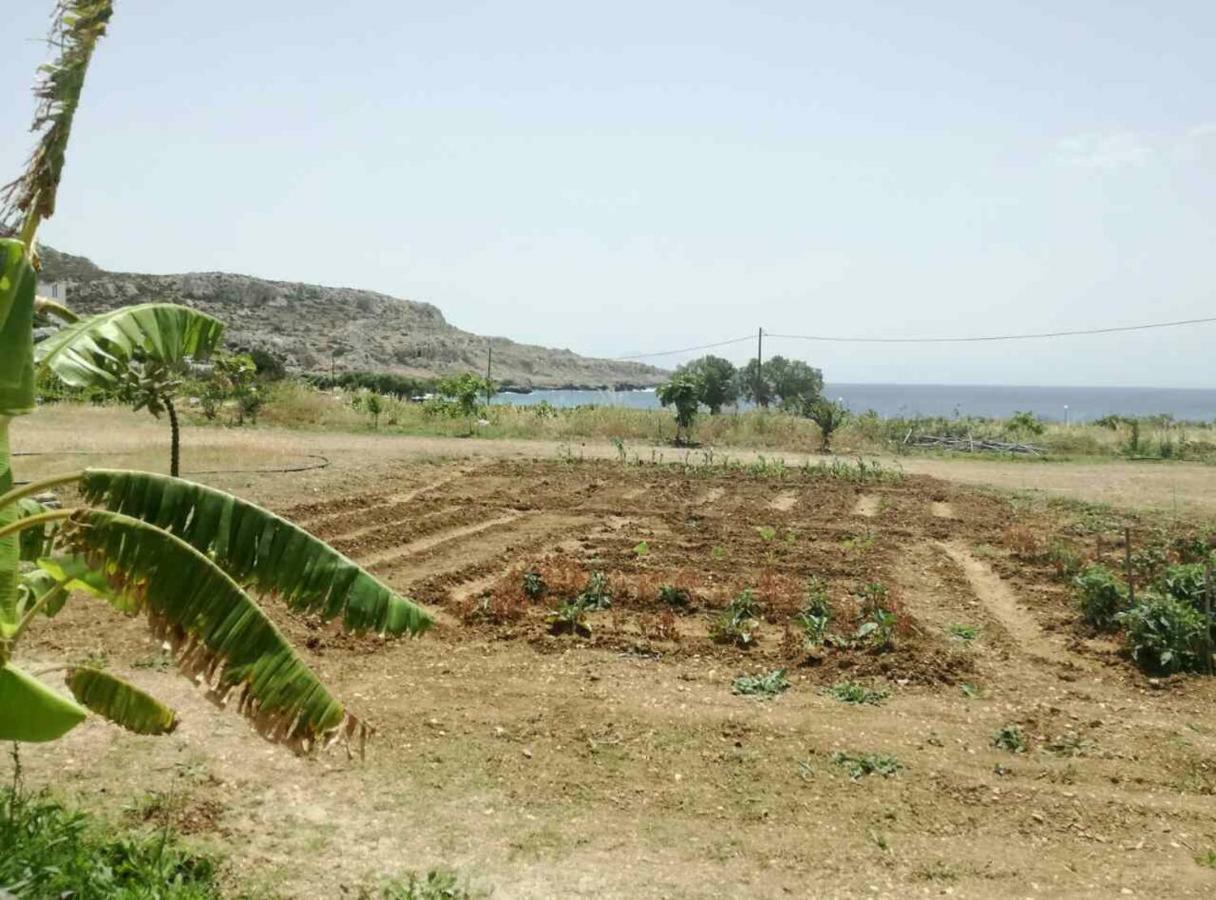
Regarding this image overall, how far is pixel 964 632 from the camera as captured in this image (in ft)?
28.6

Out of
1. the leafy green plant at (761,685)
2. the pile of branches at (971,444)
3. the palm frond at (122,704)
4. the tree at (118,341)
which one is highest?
the tree at (118,341)

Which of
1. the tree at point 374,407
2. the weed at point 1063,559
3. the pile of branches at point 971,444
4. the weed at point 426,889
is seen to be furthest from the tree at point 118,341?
the pile of branches at point 971,444

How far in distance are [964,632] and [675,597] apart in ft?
9.14

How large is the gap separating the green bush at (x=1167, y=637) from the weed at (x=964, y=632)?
1298mm

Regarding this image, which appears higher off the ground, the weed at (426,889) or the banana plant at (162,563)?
the banana plant at (162,563)

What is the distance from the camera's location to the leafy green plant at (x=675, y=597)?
9.41m

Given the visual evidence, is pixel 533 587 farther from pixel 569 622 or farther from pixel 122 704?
pixel 122 704

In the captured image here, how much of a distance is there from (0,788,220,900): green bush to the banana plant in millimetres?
726

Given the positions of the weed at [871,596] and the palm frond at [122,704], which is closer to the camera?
the palm frond at [122,704]

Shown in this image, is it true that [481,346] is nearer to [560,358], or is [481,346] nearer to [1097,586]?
[560,358]

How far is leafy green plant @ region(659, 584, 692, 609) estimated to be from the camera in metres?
9.41

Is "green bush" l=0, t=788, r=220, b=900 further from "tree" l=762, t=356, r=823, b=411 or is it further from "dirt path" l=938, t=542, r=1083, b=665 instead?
"tree" l=762, t=356, r=823, b=411

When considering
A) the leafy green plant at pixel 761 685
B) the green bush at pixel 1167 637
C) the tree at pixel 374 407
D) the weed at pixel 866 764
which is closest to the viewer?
the weed at pixel 866 764

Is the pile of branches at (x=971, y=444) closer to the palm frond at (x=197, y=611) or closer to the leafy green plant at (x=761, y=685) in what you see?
the leafy green plant at (x=761, y=685)
